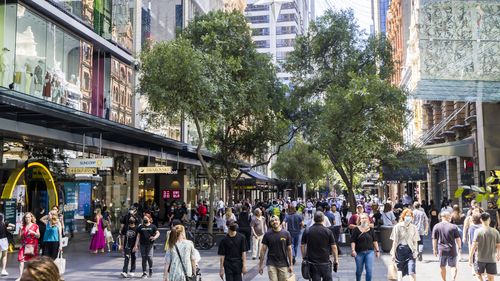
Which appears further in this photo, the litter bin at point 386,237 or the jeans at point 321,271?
the litter bin at point 386,237

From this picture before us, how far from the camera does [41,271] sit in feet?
9.56

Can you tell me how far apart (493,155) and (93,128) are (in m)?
18.9

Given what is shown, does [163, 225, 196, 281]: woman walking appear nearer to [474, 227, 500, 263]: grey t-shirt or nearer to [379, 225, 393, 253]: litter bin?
[474, 227, 500, 263]: grey t-shirt

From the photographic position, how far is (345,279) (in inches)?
514

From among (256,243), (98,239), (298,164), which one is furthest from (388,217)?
(298,164)

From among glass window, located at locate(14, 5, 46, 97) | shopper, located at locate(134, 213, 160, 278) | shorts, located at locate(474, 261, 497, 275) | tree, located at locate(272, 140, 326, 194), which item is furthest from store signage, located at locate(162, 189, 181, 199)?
shorts, located at locate(474, 261, 497, 275)

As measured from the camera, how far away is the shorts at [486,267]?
9952 millimetres

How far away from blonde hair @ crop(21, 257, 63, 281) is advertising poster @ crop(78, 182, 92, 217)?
22793 millimetres

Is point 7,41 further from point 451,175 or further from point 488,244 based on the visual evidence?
point 451,175

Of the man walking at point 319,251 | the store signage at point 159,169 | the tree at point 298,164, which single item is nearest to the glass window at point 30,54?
the store signage at point 159,169

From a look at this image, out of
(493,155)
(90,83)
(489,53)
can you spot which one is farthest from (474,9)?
(90,83)

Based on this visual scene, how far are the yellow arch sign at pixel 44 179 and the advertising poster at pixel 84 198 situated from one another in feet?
7.51

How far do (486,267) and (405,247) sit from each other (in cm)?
153

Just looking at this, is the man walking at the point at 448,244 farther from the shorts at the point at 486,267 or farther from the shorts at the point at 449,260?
the shorts at the point at 486,267
